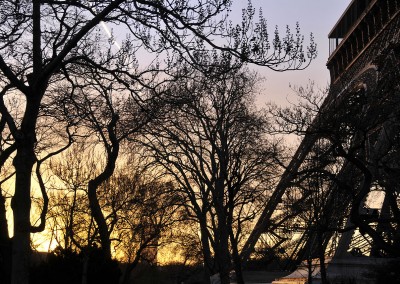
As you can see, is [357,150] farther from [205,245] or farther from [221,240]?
[205,245]

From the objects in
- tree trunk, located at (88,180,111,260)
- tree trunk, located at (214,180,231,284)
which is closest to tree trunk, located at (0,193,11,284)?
tree trunk, located at (88,180,111,260)

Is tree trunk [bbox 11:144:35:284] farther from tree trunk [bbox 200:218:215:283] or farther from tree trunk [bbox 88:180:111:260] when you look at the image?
tree trunk [bbox 200:218:215:283]

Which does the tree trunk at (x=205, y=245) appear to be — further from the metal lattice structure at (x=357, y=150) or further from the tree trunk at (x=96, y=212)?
the tree trunk at (x=96, y=212)

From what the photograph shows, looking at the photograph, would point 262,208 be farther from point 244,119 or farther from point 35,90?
point 35,90

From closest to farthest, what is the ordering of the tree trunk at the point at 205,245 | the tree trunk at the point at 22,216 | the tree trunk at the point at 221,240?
the tree trunk at the point at 22,216
the tree trunk at the point at 221,240
the tree trunk at the point at 205,245

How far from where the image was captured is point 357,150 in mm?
22375

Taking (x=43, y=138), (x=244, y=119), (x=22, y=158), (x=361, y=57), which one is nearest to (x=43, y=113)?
(x=43, y=138)

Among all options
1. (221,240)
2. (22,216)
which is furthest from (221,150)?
(22,216)

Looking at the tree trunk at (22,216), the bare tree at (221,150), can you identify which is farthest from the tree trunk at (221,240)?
the tree trunk at (22,216)

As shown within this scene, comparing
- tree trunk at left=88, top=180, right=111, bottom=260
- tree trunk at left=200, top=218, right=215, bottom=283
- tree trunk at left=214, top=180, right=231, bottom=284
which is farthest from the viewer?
tree trunk at left=200, top=218, right=215, bottom=283

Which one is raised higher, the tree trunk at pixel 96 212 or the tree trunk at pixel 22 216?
the tree trunk at pixel 96 212

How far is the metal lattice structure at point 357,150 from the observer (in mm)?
17453

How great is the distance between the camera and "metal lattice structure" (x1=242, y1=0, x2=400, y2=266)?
17.5 meters

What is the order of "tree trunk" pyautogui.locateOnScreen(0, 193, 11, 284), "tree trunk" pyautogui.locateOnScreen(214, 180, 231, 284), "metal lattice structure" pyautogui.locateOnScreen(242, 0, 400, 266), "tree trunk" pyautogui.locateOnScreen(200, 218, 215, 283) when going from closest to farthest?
1. "metal lattice structure" pyautogui.locateOnScreen(242, 0, 400, 266)
2. "tree trunk" pyautogui.locateOnScreen(0, 193, 11, 284)
3. "tree trunk" pyautogui.locateOnScreen(214, 180, 231, 284)
4. "tree trunk" pyautogui.locateOnScreen(200, 218, 215, 283)
